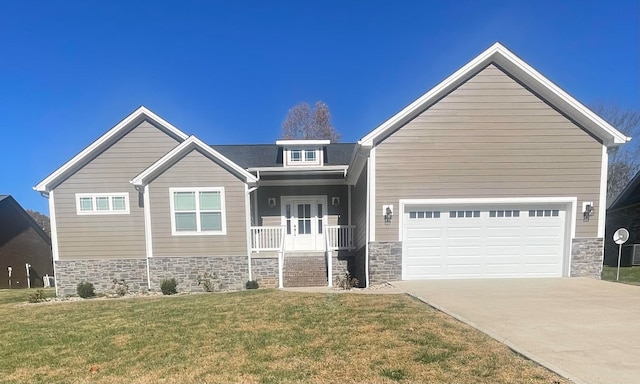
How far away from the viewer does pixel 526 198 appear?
8797 millimetres

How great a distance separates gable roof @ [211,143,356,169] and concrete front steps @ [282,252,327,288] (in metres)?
4.79

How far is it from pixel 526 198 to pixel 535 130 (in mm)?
2014

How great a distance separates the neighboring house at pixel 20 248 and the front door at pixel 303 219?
57.9 feet

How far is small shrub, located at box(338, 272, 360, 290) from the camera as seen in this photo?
890cm

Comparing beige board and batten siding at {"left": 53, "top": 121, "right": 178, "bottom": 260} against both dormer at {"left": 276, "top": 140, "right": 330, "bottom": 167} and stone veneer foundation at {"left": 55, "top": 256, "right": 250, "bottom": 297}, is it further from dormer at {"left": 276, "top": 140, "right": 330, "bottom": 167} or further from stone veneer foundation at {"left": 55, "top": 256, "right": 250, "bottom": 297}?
dormer at {"left": 276, "top": 140, "right": 330, "bottom": 167}

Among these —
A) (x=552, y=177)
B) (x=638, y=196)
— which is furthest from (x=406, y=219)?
(x=638, y=196)

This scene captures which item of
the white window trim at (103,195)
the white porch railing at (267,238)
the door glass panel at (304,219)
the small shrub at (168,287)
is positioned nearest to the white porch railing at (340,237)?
the door glass panel at (304,219)

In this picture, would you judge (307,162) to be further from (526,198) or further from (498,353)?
(498,353)

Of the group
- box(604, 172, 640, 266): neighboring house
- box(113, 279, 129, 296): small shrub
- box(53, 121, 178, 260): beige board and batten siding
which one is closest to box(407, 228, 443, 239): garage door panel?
box(53, 121, 178, 260): beige board and batten siding

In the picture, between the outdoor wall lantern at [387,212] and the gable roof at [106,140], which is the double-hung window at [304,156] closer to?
the gable roof at [106,140]

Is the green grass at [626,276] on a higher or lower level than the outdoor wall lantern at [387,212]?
lower

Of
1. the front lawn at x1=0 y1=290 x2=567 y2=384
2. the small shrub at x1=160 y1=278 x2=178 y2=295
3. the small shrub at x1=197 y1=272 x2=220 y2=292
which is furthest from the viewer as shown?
the small shrub at x1=197 y1=272 x2=220 y2=292

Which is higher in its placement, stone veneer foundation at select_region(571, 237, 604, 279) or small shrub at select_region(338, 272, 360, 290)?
stone veneer foundation at select_region(571, 237, 604, 279)

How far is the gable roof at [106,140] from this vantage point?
10804 mm
